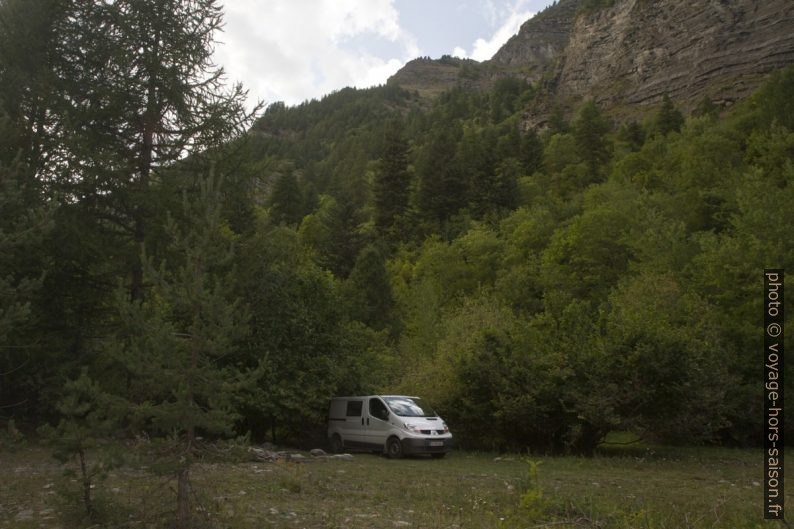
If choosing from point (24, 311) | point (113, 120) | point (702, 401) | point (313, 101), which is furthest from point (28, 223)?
point (313, 101)

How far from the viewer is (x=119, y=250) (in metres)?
14.8

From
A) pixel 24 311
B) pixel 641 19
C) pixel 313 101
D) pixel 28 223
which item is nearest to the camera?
pixel 24 311

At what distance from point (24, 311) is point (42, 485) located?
3692 mm

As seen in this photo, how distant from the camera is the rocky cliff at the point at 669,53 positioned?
7112 centimetres

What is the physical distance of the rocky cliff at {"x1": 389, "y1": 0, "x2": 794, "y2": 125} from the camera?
71.1 m

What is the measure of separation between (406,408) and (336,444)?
2.92 meters

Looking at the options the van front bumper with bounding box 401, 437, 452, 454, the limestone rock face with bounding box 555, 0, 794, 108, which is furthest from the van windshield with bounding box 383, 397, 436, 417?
the limestone rock face with bounding box 555, 0, 794, 108

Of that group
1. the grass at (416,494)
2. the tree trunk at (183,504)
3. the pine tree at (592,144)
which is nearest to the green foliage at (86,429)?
the grass at (416,494)

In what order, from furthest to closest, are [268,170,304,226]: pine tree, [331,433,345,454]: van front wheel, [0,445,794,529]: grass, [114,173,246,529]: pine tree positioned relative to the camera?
[268,170,304,226]: pine tree, [331,433,345,454]: van front wheel, [0,445,794,529]: grass, [114,173,246,529]: pine tree

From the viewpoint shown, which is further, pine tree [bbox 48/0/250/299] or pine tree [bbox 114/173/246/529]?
pine tree [bbox 48/0/250/299]

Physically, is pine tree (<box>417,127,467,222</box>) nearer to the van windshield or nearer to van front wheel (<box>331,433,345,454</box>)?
van front wheel (<box>331,433,345,454</box>)

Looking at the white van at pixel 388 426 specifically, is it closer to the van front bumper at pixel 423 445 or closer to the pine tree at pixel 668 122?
the van front bumper at pixel 423 445

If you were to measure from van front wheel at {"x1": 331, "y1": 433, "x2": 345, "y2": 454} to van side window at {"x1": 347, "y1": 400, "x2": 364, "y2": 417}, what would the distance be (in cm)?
89

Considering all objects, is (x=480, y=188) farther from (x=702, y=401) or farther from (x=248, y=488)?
(x=248, y=488)
